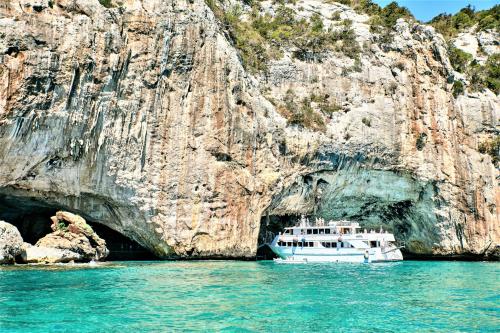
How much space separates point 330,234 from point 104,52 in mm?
19574

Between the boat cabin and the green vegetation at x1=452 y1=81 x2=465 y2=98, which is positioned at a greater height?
the green vegetation at x1=452 y1=81 x2=465 y2=98

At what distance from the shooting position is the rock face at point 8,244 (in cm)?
2548

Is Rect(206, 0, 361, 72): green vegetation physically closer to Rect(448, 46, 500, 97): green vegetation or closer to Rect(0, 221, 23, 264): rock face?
Rect(448, 46, 500, 97): green vegetation

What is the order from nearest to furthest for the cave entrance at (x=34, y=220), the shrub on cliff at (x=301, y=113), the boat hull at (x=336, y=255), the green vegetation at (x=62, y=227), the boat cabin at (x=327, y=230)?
the green vegetation at (x=62, y=227), the cave entrance at (x=34, y=220), the boat hull at (x=336, y=255), the boat cabin at (x=327, y=230), the shrub on cliff at (x=301, y=113)

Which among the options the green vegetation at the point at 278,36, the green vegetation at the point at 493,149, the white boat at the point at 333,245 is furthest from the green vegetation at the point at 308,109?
the green vegetation at the point at 493,149

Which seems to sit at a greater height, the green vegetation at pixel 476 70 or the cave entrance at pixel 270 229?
the green vegetation at pixel 476 70

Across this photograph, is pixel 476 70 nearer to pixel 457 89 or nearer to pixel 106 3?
pixel 457 89

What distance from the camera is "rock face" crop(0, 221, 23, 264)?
25.5 metres

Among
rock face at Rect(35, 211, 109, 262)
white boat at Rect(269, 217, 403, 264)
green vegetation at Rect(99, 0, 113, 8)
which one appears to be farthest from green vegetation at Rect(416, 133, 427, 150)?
rock face at Rect(35, 211, 109, 262)

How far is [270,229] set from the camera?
1705 inches

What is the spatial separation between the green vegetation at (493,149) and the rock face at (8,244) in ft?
115

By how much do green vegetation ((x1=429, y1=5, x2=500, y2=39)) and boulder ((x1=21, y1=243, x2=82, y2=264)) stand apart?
41.7 m

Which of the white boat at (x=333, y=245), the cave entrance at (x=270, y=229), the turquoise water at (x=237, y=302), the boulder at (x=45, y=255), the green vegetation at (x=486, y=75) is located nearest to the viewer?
the turquoise water at (x=237, y=302)

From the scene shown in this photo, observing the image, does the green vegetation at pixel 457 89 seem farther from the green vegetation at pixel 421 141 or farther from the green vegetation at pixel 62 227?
the green vegetation at pixel 62 227
